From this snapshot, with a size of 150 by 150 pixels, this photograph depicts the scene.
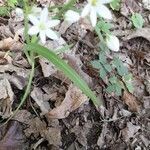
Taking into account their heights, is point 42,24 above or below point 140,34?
above

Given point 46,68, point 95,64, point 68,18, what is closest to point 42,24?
point 68,18

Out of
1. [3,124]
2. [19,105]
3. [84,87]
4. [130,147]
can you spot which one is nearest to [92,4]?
[84,87]

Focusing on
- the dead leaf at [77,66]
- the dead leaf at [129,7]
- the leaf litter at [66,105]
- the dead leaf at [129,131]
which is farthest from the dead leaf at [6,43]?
the dead leaf at [129,7]

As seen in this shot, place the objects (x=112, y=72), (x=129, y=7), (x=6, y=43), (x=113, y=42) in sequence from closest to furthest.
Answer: (x=113, y=42), (x=6, y=43), (x=112, y=72), (x=129, y=7)

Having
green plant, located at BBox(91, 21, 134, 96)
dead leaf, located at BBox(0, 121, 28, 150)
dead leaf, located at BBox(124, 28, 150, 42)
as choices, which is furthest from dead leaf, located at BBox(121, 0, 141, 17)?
dead leaf, located at BBox(0, 121, 28, 150)

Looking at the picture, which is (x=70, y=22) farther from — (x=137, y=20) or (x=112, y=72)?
(x=137, y=20)

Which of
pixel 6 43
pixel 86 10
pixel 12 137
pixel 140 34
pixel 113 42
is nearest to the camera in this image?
pixel 86 10

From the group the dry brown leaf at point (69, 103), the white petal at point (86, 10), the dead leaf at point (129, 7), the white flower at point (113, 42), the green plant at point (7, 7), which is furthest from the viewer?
the dead leaf at point (129, 7)

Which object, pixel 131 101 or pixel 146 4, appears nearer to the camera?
pixel 131 101

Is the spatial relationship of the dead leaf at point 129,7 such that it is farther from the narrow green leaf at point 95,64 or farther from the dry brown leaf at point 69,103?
the dry brown leaf at point 69,103
